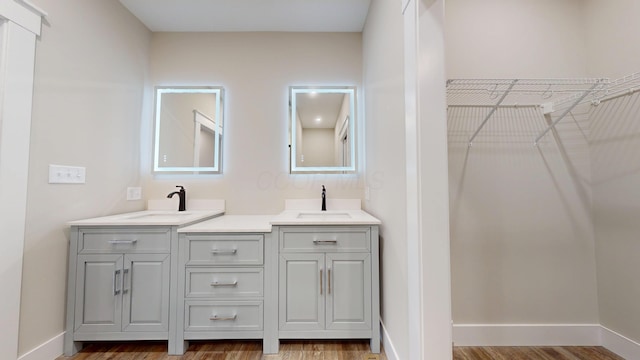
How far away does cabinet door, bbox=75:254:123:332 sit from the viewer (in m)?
1.65

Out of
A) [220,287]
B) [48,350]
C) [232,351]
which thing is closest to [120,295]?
[48,350]

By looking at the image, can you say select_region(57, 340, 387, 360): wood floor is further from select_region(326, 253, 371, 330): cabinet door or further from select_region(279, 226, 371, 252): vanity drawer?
select_region(279, 226, 371, 252): vanity drawer

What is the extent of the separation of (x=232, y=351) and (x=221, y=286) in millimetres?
428

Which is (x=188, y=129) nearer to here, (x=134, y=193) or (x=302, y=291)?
(x=134, y=193)

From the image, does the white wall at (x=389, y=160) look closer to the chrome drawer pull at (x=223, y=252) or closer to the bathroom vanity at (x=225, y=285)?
the bathroom vanity at (x=225, y=285)

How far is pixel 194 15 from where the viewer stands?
90.6 inches

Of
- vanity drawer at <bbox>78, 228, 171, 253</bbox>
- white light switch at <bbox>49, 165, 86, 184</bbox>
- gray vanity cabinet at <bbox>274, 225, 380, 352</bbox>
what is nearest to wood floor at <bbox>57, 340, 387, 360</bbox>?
gray vanity cabinet at <bbox>274, 225, 380, 352</bbox>

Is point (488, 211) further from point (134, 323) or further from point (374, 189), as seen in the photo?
point (134, 323)

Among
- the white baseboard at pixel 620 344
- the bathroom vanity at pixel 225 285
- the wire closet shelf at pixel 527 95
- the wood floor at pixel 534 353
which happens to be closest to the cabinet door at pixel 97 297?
the bathroom vanity at pixel 225 285

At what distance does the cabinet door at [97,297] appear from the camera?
1654 mm

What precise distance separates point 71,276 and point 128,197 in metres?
0.76

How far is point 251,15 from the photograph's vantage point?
90.5 inches

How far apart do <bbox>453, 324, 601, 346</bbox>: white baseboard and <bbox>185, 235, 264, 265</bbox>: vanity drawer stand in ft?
4.61

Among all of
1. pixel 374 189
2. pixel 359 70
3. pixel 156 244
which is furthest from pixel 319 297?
pixel 359 70
